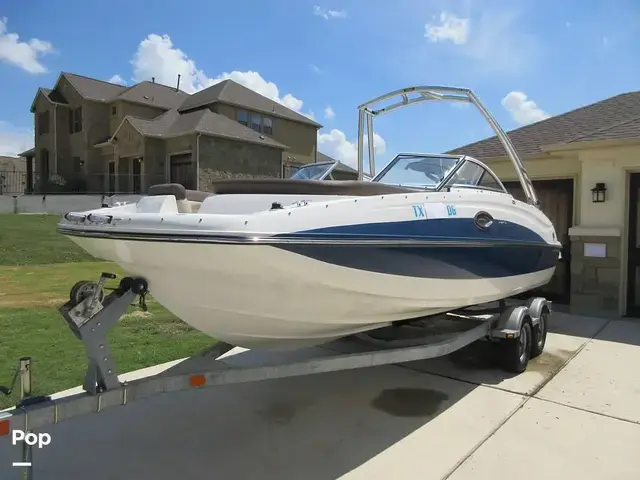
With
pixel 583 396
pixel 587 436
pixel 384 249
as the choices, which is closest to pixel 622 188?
pixel 583 396

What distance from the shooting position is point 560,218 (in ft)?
25.6

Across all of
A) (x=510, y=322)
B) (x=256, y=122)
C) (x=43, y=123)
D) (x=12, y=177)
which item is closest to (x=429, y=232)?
(x=510, y=322)

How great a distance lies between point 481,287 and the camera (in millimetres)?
4121

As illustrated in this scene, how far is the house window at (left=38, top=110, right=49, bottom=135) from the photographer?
28203 millimetres

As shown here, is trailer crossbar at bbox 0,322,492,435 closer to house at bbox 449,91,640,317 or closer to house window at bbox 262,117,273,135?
house at bbox 449,91,640,317

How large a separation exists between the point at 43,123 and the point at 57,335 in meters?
27.4

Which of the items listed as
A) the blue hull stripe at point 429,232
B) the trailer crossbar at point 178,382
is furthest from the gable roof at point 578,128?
the trailer crossbar at point 178,382

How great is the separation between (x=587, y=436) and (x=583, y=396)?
75cm

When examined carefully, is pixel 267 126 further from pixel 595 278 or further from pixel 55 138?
pixel 595 278

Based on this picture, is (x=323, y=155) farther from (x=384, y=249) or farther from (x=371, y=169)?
(x=384, y=249)

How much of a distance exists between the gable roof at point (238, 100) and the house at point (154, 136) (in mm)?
72

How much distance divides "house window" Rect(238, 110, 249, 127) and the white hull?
77.3 feet

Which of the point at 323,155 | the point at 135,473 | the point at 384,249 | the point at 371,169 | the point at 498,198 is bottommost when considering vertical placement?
the point at 135,473

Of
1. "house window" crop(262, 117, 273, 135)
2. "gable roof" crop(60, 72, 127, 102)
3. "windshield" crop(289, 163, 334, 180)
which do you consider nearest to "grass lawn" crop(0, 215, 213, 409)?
"windshield" crop(289, 163, 334, 180)
